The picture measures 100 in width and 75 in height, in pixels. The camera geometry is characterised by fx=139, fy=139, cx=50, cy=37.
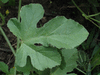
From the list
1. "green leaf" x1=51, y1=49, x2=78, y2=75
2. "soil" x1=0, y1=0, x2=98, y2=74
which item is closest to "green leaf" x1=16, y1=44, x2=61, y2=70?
"green leaf" x1=51, y1=49, x2=78, y2=75

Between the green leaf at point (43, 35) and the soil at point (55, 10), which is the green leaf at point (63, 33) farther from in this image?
the soil at point (55, 10)

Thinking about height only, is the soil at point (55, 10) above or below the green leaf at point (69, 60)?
above

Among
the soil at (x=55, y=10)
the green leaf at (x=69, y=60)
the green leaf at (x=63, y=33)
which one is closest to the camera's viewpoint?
the green leaf at (x=63, y=33)

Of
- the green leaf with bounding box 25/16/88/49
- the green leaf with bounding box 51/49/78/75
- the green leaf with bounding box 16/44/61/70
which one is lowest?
the green leaf with bounding box 51/49/78/75

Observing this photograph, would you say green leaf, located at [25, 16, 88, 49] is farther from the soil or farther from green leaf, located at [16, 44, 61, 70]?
the soil

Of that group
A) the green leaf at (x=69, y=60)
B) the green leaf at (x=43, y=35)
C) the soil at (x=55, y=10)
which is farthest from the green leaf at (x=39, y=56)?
the soil at (x=55, y=10)

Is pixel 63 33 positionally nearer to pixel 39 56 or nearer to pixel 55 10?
pixel 39 56

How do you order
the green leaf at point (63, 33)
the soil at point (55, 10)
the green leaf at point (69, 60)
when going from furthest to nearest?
the soil at point (55, 10)
the green leaf at point (69, 60)
the green leaf at point (63, 33)

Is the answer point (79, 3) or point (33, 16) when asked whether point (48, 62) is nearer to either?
point (33, 16)

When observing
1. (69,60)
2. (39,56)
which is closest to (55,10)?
(69,60)
